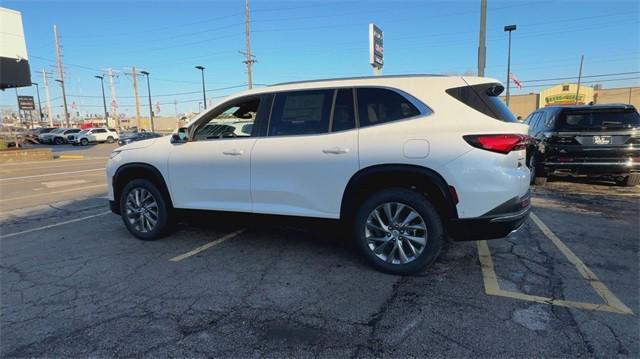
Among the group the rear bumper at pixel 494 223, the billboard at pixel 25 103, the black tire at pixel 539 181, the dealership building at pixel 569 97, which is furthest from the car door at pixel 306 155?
the dealership building at pixel 569 97

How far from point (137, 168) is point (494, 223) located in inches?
168

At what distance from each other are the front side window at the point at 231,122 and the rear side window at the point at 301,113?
12.6 inches

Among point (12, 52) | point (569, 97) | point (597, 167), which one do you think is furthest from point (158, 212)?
point (569, 97)

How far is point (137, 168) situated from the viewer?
198 inches

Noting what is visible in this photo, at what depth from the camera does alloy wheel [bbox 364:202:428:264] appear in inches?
145

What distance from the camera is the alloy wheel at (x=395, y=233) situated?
369 centimetres

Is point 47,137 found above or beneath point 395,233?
above

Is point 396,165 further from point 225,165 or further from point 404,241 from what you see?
point 225,165

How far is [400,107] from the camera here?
3715mm

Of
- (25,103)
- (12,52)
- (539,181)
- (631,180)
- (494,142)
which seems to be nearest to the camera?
(494,142)

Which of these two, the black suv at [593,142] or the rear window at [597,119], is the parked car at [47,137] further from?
the rear window at [597,119]

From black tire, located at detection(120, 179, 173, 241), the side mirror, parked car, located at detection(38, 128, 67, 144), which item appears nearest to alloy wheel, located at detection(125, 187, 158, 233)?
black tire, located at detection(120, 179, 173, 241)

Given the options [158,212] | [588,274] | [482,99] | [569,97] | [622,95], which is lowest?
[588,274]

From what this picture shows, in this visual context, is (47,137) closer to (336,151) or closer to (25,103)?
(25,103)
